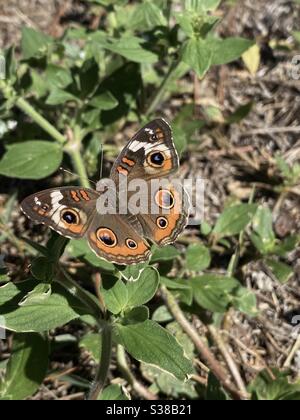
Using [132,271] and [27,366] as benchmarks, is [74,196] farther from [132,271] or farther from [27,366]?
[27,366]

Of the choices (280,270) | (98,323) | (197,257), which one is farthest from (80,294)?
(280,270)

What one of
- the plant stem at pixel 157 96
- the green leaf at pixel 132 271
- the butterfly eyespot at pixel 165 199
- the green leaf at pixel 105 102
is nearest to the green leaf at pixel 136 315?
the green leaf at pixel 132 271

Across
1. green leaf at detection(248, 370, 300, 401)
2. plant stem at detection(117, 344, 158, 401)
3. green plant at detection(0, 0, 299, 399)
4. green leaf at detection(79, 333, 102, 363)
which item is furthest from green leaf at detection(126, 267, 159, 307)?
green leaf at detection(248, 370, 300, 401)

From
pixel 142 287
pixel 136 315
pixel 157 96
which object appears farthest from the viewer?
pixel 157 96

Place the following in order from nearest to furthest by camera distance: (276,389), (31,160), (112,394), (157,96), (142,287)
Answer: (142,287) → (112,394) → (276,389) → (31,160) → (157,96)

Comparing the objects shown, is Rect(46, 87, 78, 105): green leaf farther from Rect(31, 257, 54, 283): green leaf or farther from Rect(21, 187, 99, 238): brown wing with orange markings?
Rect(31, 257, 54, 283): green leaf

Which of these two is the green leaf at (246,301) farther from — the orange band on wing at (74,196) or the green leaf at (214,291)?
the orange band on wing at (74,196)
